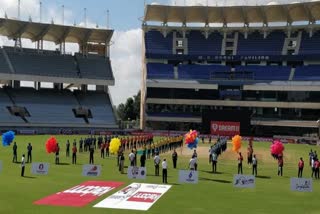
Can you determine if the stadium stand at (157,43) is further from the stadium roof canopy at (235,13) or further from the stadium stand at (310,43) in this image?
the stadium stand at (310,43)

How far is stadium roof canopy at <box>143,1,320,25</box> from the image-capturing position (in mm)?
77106

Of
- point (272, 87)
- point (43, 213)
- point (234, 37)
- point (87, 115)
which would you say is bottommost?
point (43, 213)

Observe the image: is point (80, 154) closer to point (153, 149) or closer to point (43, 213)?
point (153, 149)

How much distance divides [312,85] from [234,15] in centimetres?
1916

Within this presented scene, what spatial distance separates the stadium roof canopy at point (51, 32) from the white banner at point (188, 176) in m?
57.3

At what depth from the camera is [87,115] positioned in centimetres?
7625

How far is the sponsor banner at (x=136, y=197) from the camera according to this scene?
18.5 meters

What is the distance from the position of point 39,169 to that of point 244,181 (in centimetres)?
1182

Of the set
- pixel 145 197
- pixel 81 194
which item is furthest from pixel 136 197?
pixel 81 194


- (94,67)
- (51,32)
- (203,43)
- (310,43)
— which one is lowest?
(94,67)

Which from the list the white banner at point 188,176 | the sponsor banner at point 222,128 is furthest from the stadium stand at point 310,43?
the white banner at point 188,176

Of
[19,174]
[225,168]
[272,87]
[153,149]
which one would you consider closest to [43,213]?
[19,174]

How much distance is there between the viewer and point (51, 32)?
3071 inches

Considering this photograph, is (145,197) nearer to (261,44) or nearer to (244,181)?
(244,181)
